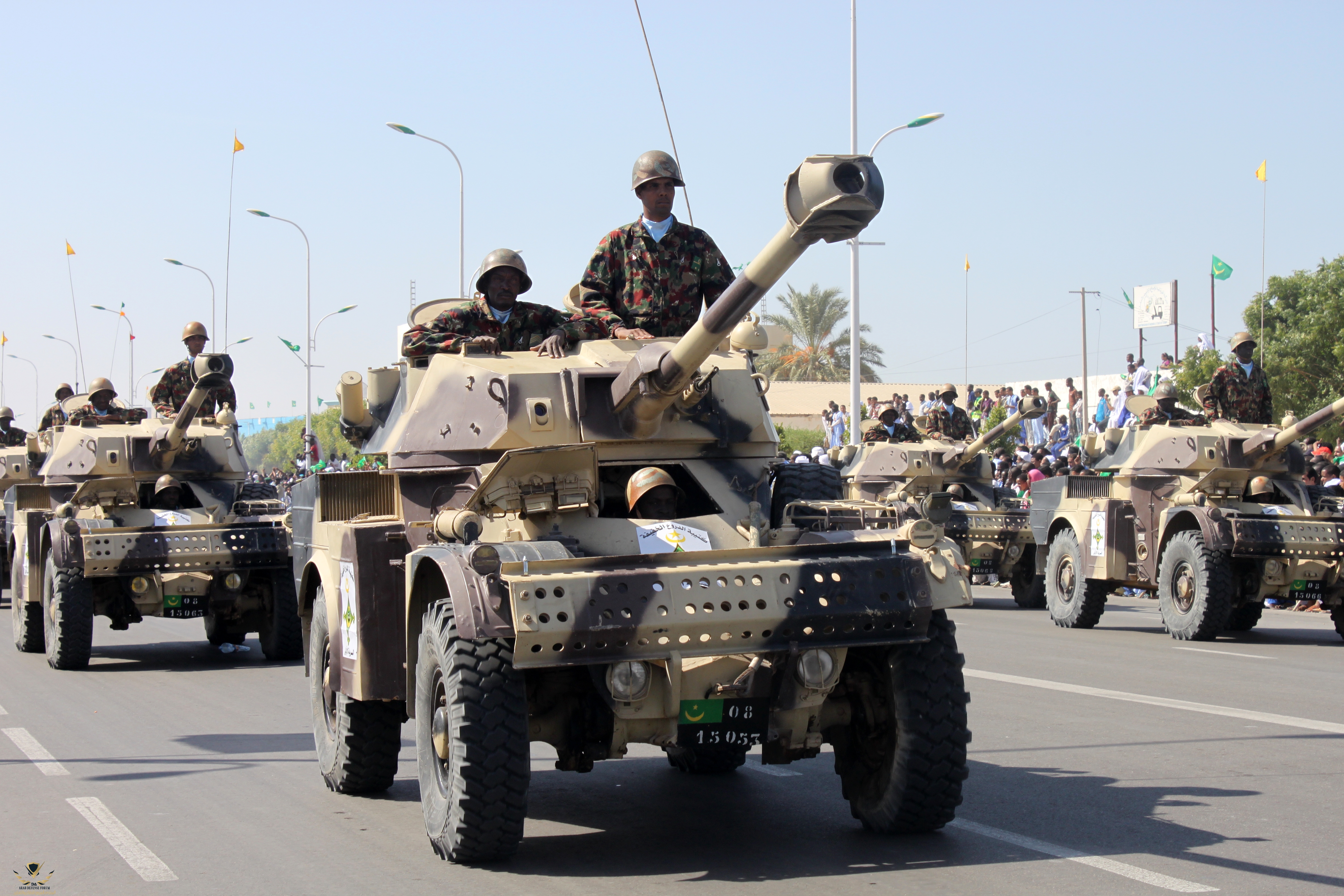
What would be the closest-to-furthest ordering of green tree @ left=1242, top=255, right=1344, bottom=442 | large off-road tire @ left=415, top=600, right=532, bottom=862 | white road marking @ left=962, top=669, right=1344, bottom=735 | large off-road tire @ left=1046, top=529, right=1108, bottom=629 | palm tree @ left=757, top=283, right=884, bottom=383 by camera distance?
1. large off-road tire @ left=415, top=600, right=532, bottom=862
2. white road marking @ left=962, top=669, right=1344, bottom=735
3. large off-road tire @ left=1046, top=529, right=1108, bottom=629
4. green tree @ left=1242, top=255, right=1344, bottom=442
5. palm tree @ left=757, top=283, right=884, bottom=383

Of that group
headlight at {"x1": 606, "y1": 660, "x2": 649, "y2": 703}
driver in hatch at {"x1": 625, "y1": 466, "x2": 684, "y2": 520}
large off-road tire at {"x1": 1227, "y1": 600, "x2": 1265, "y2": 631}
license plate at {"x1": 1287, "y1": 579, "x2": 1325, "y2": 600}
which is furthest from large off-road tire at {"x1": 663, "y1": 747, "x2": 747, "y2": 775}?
large off-road tire at {"x1": 1227, "y1": 600, "x2": 1265, "y2": 631}

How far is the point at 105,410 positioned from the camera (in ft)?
55.6

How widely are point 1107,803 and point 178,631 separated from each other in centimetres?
1347

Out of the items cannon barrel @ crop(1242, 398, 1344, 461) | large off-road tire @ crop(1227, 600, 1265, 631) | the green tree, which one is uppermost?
the green tree

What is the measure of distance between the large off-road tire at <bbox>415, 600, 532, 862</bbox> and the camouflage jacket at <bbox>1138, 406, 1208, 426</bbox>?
1228 centimetres

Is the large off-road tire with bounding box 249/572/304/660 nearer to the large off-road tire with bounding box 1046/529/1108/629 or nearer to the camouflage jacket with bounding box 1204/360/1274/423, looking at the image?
the large off-road tire with bounding box 1046/529/1108/629

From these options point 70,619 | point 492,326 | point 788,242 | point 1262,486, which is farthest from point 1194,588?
point 788,242

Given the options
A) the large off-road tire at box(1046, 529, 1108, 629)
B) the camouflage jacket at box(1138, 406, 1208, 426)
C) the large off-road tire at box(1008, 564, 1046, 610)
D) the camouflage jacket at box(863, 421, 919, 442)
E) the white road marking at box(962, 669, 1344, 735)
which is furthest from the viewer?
the camouflage jacket at box(863, 421, 919, 442)

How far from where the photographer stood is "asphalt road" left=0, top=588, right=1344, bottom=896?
618cm

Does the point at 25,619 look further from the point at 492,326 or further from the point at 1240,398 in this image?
the point at 1240,398

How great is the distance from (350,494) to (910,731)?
11.4 feet

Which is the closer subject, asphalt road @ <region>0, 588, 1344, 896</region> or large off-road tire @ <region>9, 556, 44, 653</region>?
asphalt road @ <region>0, 588, 1344, 896</region>

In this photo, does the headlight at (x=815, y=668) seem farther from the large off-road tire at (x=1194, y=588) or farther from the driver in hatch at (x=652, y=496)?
the large off-road tire at (x=1194, y=588)

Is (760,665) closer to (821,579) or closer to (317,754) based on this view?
(821,579)
